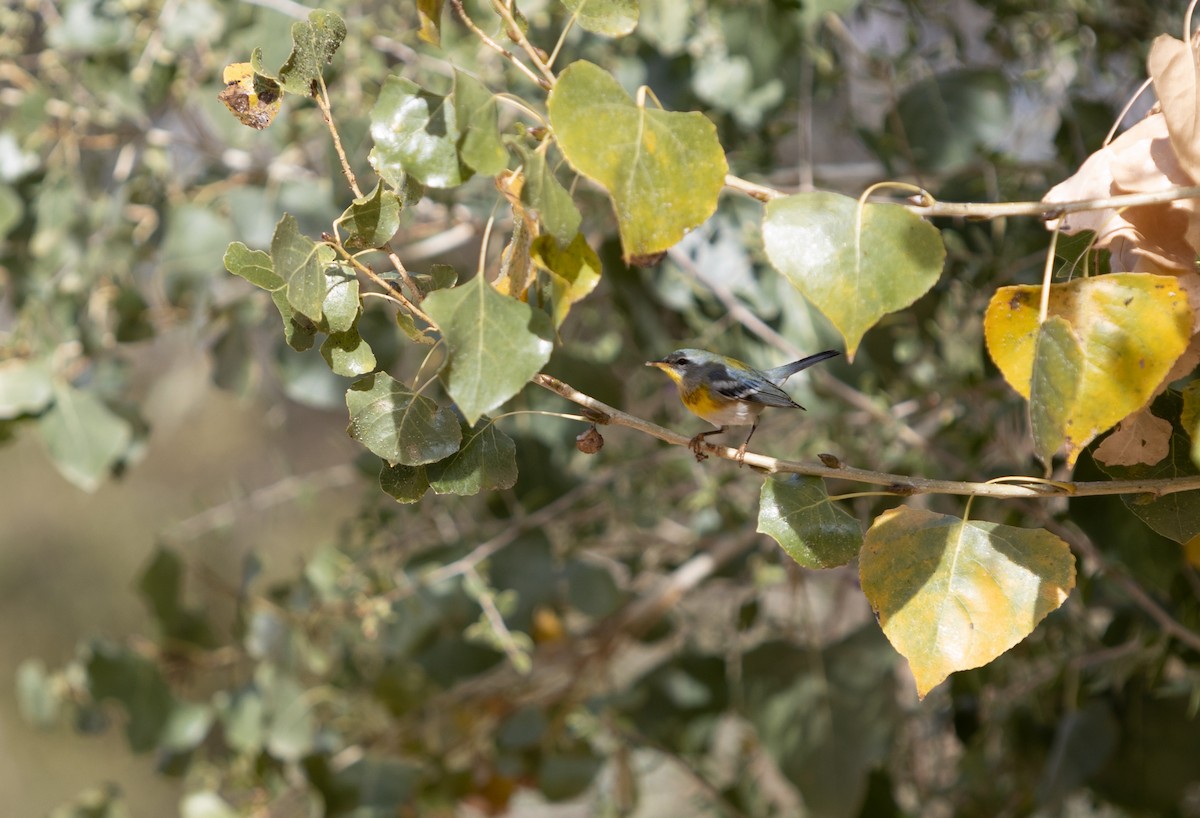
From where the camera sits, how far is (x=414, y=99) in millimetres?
271

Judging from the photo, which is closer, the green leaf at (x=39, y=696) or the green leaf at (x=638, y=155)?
the green leaf at (x=638, y=155)

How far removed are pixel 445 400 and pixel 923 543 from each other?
182 mm

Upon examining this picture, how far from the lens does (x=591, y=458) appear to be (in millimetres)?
850

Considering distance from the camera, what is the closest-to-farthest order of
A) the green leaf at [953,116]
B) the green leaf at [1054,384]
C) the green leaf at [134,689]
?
the green leaf at [1054,384], the green leaf at [953,116], the green leaf at [134,689]

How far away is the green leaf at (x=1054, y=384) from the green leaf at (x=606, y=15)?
134 millimetres

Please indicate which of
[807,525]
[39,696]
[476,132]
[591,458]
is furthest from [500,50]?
[39,696]

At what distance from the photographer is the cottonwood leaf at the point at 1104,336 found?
0.24 metres

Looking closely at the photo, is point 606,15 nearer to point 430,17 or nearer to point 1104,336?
point 430,17

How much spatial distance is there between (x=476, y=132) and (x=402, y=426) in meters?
0.08

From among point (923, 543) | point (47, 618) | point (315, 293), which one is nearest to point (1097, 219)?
point (923, 543)

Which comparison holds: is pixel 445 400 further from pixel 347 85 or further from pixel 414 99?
pixel 347 85

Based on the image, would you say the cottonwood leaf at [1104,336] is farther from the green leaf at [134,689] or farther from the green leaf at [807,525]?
the green leaf at [134,689]

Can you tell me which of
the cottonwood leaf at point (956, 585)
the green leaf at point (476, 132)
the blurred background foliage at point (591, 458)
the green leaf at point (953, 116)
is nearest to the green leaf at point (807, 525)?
the cottonwood leaf at point (956, 585)

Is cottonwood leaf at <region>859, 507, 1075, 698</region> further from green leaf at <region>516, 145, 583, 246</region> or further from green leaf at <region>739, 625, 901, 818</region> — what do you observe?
green leaf at <region>739, 625, 901, 818</region>
